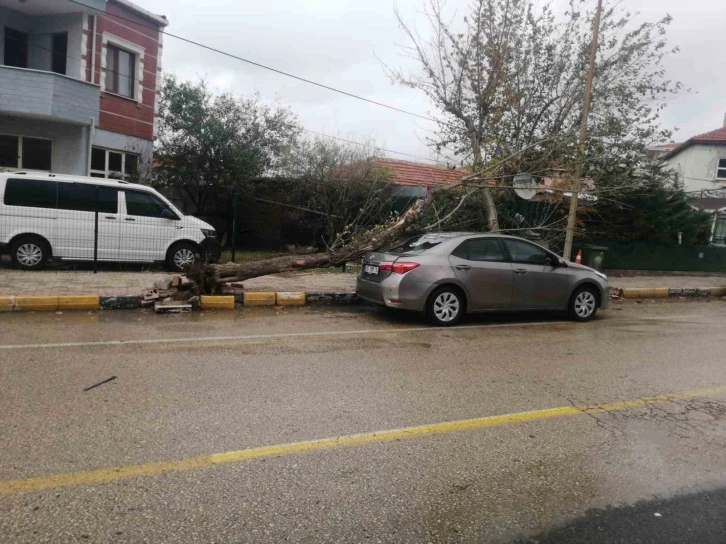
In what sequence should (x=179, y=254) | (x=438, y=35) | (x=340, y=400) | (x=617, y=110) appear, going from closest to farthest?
(x=340, y=400), (x=179, y=254), (x=438, y=35), (x=617, y=110)

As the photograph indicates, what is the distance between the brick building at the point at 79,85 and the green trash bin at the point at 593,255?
44.8 ft

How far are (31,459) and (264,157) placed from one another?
1631 centimetres

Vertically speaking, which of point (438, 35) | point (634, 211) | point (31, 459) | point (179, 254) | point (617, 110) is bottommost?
point (31, 459)

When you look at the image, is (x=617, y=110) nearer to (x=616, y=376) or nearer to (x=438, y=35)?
(x=438, y=35)

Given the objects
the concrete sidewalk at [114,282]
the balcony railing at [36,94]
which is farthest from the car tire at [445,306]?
the balcony railing at [36,94]

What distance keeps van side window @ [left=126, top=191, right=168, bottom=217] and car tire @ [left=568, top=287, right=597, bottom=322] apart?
853 centimetres

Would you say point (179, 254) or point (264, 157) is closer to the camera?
point (179, 254)

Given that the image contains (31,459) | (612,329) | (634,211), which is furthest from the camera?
(634,211)

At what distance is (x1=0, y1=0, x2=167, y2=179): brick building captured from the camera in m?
14.8

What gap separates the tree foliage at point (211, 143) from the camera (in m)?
18.2

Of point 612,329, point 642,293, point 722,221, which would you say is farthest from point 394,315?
point 722,221

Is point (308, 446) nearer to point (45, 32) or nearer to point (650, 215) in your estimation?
point (650, 215)

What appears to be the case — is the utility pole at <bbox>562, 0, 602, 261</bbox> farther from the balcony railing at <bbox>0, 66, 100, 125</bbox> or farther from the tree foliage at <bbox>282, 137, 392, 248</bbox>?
the balcony railing at <bbox>0, 66, 100, 125</bbox>

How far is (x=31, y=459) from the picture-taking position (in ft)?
11.9
